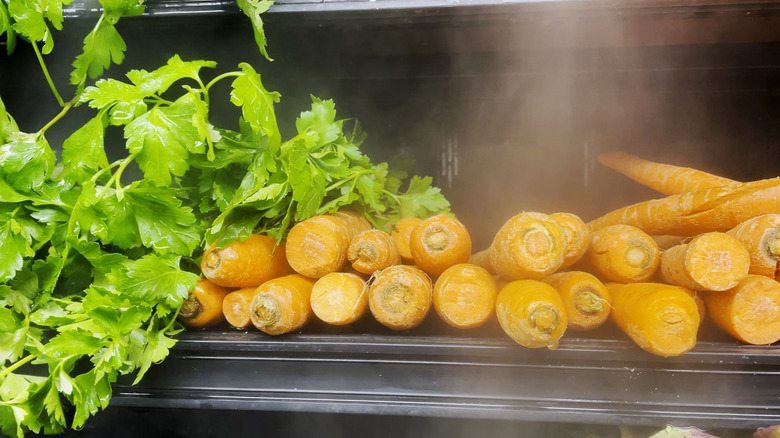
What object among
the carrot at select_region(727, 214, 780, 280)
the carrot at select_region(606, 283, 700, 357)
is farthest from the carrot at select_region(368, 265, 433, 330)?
the carrot at select_region(727, 214, 780, 280)

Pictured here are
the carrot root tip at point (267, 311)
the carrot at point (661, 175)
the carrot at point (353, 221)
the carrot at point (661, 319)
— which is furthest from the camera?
the carrot at point (661, 175)

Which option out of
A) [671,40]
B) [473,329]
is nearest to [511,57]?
[671,40]

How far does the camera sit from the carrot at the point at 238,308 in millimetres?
860

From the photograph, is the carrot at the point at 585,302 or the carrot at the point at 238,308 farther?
the carrot at the point at 238,308

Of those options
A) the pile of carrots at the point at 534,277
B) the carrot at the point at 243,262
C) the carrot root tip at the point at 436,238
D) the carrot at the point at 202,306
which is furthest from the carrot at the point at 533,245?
the carrot at the point at 202,306

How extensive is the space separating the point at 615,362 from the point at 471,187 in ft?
2.49

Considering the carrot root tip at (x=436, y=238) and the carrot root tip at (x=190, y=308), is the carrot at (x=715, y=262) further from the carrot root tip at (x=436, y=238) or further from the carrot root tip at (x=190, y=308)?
the carrot root tip at (x=190, y=308)

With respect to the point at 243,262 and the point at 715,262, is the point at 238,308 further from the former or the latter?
the point at 715,262

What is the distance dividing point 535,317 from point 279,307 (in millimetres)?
452

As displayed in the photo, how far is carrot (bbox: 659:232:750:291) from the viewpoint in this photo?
2.29 feet

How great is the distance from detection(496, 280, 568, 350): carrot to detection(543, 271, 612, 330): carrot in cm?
4

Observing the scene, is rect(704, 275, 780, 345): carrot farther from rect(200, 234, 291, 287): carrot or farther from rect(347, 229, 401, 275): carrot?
rect(200, 234, 291, 287): carrot

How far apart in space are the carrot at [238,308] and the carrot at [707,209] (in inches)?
34.7

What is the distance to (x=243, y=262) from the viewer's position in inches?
33.6
